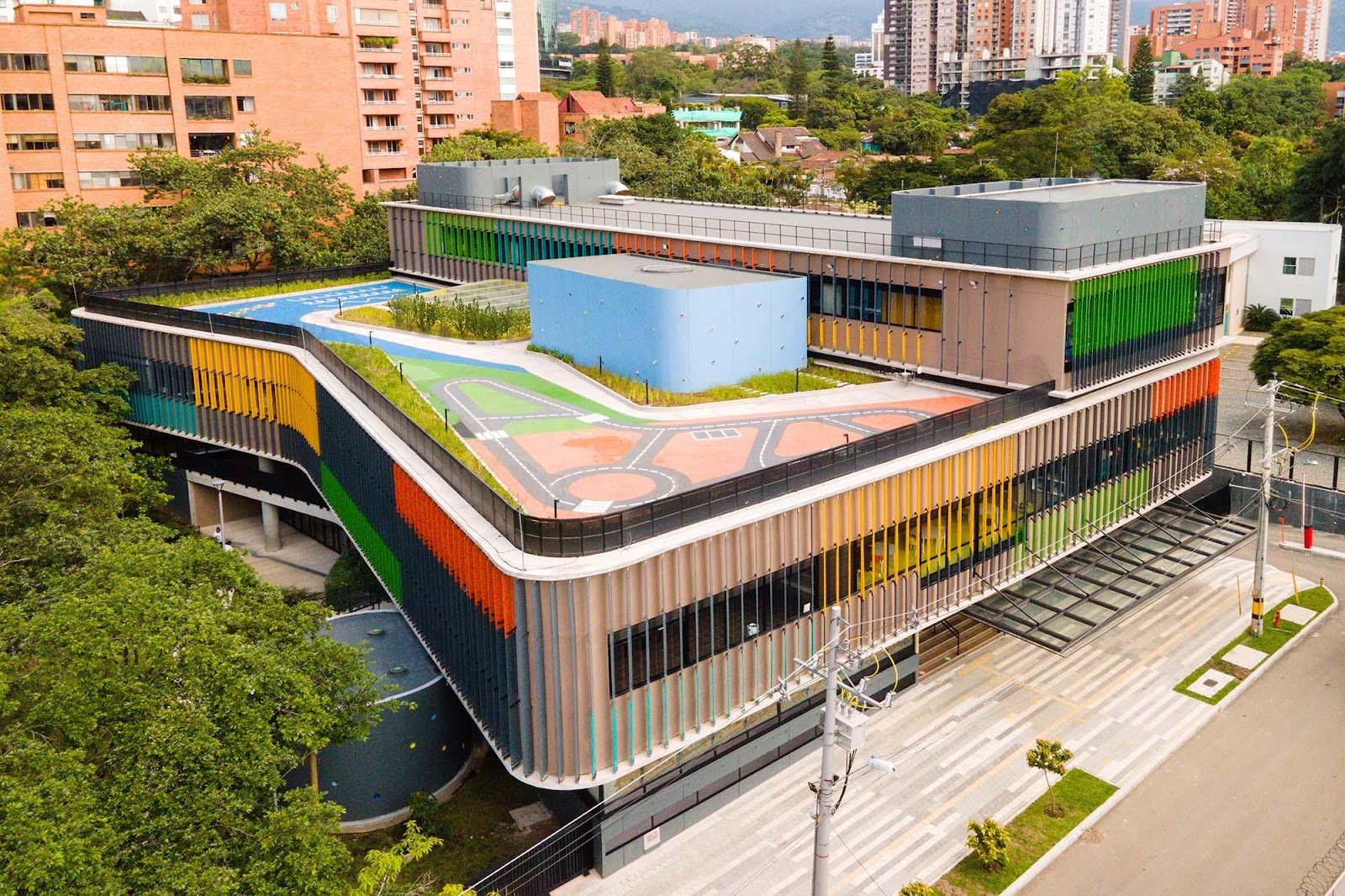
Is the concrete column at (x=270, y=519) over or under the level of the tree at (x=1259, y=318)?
under

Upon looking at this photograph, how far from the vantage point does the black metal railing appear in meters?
21.8

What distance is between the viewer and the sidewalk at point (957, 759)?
959 inches

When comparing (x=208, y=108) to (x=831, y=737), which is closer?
(x=831, y=737)

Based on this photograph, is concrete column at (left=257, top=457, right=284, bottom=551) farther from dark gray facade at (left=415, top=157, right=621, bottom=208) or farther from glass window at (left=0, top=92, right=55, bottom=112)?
glass window at (left=0, top=92, right=55, bottom=112)

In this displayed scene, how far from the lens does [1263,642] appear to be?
111 feet

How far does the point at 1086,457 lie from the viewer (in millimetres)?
33312

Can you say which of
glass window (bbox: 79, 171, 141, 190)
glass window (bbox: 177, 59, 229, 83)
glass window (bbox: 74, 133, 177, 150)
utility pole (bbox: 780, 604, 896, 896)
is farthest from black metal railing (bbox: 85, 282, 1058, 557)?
glass window (bbox: 177, 59, 229, 83)

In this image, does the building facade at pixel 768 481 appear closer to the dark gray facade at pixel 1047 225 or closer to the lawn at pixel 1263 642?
the dark gray facade at pixel 1047 225

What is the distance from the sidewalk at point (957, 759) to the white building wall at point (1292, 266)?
3898 centimetres

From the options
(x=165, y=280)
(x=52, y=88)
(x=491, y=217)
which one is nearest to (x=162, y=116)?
(x=52, y=88)

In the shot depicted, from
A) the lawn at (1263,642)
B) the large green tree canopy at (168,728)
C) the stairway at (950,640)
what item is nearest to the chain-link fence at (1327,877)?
the lawn at (1263,642)

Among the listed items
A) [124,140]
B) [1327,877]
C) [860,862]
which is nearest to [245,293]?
[124,140]

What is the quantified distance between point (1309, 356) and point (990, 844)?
36.2 metres

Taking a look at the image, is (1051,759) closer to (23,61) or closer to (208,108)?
(208,108)
